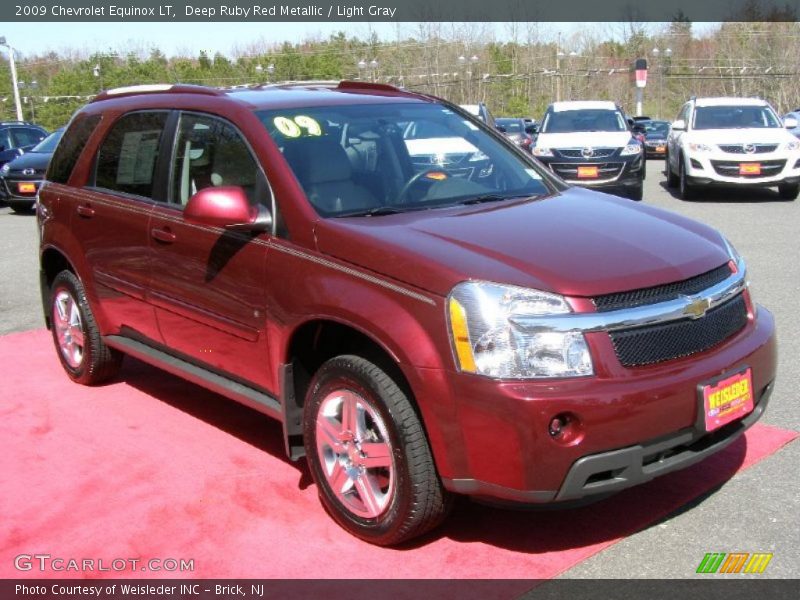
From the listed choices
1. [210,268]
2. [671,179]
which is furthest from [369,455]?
[671,179]

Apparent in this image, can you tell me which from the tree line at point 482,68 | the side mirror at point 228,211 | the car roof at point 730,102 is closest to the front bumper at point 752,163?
the car roof at point 730,102

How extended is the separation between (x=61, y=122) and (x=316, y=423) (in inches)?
2127

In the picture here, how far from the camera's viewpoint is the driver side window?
458 centimetres

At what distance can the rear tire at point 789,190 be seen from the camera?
16.1m

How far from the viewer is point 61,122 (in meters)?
53.8

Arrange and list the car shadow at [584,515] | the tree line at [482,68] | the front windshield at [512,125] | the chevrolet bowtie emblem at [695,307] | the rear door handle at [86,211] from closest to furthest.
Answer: the chevrolet bowtie emblem at [695,307]
the car shadow at [584,515]
the rear door handle at [86,211]
the front windshield at [512,125]
the tree line at [482,68]

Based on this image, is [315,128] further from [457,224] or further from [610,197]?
[610,197]

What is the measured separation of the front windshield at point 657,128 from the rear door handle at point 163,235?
97.1 feet

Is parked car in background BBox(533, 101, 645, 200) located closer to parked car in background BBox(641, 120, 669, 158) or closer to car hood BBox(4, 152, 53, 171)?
car hood BBox(4, 152, 53, 171)

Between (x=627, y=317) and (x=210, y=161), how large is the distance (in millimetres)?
2395

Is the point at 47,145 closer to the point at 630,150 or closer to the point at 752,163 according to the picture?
the point at 630,150

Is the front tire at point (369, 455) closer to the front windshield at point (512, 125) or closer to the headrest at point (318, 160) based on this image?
the headrest at point (318, 160)

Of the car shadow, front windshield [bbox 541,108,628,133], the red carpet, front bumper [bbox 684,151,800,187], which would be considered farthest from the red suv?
front windshield [bbox 541,108,628,133]
